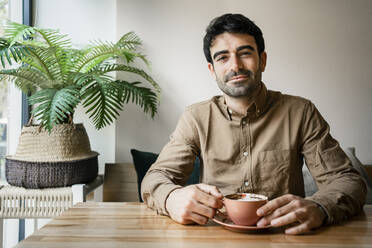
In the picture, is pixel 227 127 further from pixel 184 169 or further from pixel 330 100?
pixel 330 100

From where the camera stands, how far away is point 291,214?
799 mm

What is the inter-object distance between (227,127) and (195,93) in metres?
0.95

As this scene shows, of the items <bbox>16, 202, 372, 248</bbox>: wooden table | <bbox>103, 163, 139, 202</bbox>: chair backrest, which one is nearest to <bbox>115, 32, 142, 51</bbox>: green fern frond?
<bbox>103, 163, 139, 202</bbox>: chair backrest

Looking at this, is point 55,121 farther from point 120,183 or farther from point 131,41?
point 131,41

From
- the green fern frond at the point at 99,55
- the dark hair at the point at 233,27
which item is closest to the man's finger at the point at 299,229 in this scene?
the dark hair at the point at 233,27

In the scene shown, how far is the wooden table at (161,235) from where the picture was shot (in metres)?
0.71

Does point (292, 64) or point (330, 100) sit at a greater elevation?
point (292, 64)

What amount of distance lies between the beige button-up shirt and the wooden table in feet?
0.93

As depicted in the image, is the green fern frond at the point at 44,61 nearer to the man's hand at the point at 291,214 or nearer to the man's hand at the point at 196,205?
the man's hand at the point at 196,205

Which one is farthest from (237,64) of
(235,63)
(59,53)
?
(59,53)

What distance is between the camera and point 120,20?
7.11 ft

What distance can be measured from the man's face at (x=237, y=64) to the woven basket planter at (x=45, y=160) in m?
0.94

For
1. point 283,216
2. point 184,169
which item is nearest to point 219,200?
point 283,216

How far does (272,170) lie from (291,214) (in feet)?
1.49
